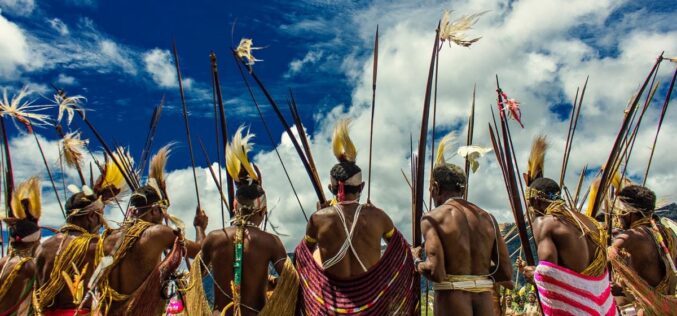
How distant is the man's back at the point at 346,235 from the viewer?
14.4 ft

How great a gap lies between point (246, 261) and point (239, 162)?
3.46 feet

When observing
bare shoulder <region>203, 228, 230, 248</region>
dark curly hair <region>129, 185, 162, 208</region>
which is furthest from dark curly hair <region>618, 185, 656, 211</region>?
dark curly hair <region>129, 185, 162, 208</region>

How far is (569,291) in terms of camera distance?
14.9 ft

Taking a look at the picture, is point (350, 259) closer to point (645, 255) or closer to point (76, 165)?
point (645, 255)

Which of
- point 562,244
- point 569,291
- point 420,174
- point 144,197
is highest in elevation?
point 420,174

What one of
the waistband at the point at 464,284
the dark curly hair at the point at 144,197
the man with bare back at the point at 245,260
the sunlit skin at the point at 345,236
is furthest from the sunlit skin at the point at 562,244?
the dark curly hair at the point at 144,197

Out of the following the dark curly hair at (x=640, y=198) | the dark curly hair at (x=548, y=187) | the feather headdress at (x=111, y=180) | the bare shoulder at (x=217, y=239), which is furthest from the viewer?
the feather headdress at (x=111, y=180)

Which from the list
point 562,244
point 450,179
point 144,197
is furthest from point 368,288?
point 144,197

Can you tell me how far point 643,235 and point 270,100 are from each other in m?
4.11

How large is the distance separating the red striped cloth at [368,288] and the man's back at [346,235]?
81 mm

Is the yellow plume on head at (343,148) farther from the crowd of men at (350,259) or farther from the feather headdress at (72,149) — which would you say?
the feather headdress at (72,149)

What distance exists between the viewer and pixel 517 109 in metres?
5.79

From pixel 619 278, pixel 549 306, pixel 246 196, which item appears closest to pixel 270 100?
pixel 246 196

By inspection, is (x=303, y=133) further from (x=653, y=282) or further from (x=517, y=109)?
(x=653, y=282)
